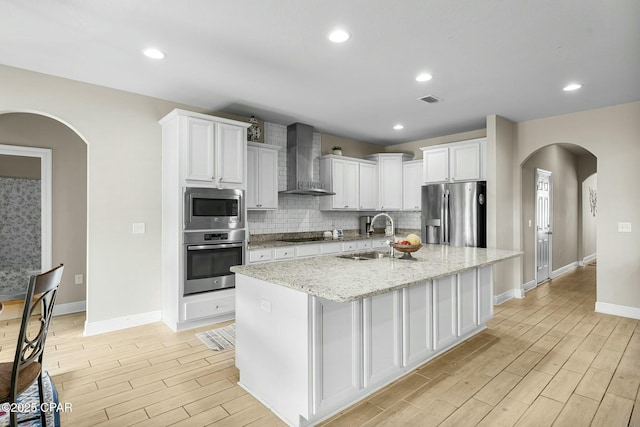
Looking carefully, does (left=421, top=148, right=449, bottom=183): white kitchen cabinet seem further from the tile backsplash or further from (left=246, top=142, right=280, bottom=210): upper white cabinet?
(left=246, top=142, right=280, bottom=210): upper white cabinet

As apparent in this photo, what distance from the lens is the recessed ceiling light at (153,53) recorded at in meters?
2.77

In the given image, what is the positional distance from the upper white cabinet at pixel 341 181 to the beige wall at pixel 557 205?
264 centimetres

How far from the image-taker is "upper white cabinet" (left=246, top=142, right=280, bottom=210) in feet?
14.9

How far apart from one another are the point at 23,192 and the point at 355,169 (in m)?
4.63

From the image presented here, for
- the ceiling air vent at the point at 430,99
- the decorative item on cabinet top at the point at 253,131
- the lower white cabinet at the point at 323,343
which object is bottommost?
the lower white cabinet at the point at 323,343

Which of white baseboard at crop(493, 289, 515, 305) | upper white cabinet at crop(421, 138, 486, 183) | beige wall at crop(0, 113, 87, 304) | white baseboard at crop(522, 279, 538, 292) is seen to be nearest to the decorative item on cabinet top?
beige wall at crop(0, 113, 87, 304)

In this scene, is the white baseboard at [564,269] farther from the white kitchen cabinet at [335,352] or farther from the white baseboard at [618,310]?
the white kitchen cabinet at [335,352]

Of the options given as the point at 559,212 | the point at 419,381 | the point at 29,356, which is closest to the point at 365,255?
the point at 419,381

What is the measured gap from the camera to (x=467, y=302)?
321 cm

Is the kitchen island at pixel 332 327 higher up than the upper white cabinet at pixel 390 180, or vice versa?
the upper white cabinet at pixel 390 180

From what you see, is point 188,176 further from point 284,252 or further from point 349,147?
point 349,147

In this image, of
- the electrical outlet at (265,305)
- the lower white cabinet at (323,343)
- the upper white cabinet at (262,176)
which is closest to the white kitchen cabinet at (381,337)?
the lower white cabinet at (323,343)

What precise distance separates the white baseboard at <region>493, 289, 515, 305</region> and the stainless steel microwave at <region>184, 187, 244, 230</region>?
3570 millimetres

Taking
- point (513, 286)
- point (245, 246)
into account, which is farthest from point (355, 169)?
point (513, 286)
